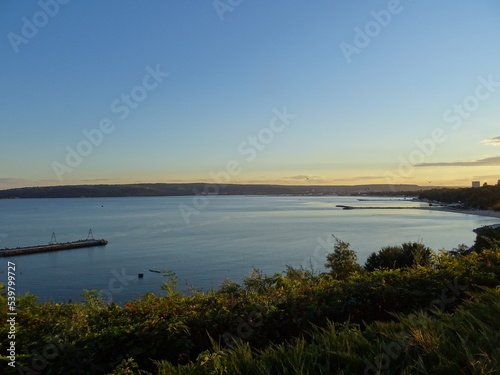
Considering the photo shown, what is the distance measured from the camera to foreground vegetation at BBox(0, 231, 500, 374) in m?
3.18

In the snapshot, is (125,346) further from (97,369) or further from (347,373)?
(347,373)

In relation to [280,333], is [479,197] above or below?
below

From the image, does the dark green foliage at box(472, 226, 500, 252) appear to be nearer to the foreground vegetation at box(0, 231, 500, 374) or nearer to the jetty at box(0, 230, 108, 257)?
the foreground vegetation at box(0, 231, 500, 374)

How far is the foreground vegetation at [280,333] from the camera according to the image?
10.4ft

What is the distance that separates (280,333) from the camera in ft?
15.2

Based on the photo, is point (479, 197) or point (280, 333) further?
point (479, 197)
